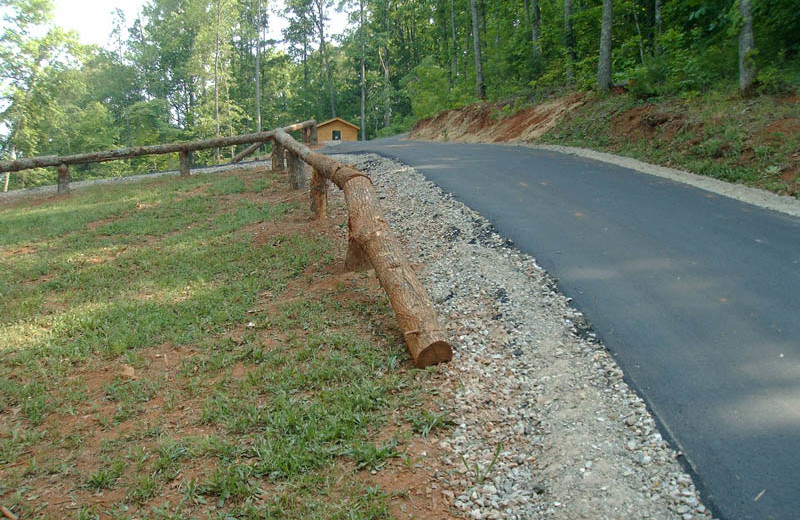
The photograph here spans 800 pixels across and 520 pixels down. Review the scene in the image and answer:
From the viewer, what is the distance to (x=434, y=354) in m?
4.36

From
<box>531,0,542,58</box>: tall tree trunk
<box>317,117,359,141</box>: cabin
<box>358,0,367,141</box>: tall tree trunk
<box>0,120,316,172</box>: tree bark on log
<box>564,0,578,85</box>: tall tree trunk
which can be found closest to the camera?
<box>0,120,316,172</box>: tree bark on log

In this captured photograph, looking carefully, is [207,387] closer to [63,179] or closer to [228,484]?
[228,484]

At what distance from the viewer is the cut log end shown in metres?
4.33

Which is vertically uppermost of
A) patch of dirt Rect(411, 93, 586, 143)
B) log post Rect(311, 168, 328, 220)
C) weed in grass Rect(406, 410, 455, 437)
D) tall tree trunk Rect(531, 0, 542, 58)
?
tall tree trunk Rect(531, 0, 542, 58)

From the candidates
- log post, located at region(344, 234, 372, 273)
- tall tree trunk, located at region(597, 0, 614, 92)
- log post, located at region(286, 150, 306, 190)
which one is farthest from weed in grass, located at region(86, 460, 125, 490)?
tall tree trunk, located at region(597, 0, 614, 92)

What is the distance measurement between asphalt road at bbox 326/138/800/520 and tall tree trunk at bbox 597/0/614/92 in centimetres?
766

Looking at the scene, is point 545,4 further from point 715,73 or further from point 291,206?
point 291,206

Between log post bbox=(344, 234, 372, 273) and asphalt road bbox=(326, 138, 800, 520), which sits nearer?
asphalt road bbox=(326, 138, 800, 520)

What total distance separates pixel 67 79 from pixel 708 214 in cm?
4796

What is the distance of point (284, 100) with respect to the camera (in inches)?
2421

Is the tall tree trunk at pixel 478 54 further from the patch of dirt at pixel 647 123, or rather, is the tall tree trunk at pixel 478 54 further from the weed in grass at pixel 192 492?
the weed in grass at pixel 192 492

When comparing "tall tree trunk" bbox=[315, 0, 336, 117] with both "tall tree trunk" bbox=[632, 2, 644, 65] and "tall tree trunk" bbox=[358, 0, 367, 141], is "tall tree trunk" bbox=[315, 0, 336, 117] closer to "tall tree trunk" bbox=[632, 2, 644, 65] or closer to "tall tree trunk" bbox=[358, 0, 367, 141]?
"tall tree trunk" bbox=[358, 0, 367, 141]

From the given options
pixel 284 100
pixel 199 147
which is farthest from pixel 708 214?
pixel 284 100

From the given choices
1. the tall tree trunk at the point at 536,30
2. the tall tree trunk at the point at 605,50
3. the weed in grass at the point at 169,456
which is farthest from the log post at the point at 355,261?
the tall tree trunk at the point at 536,30
